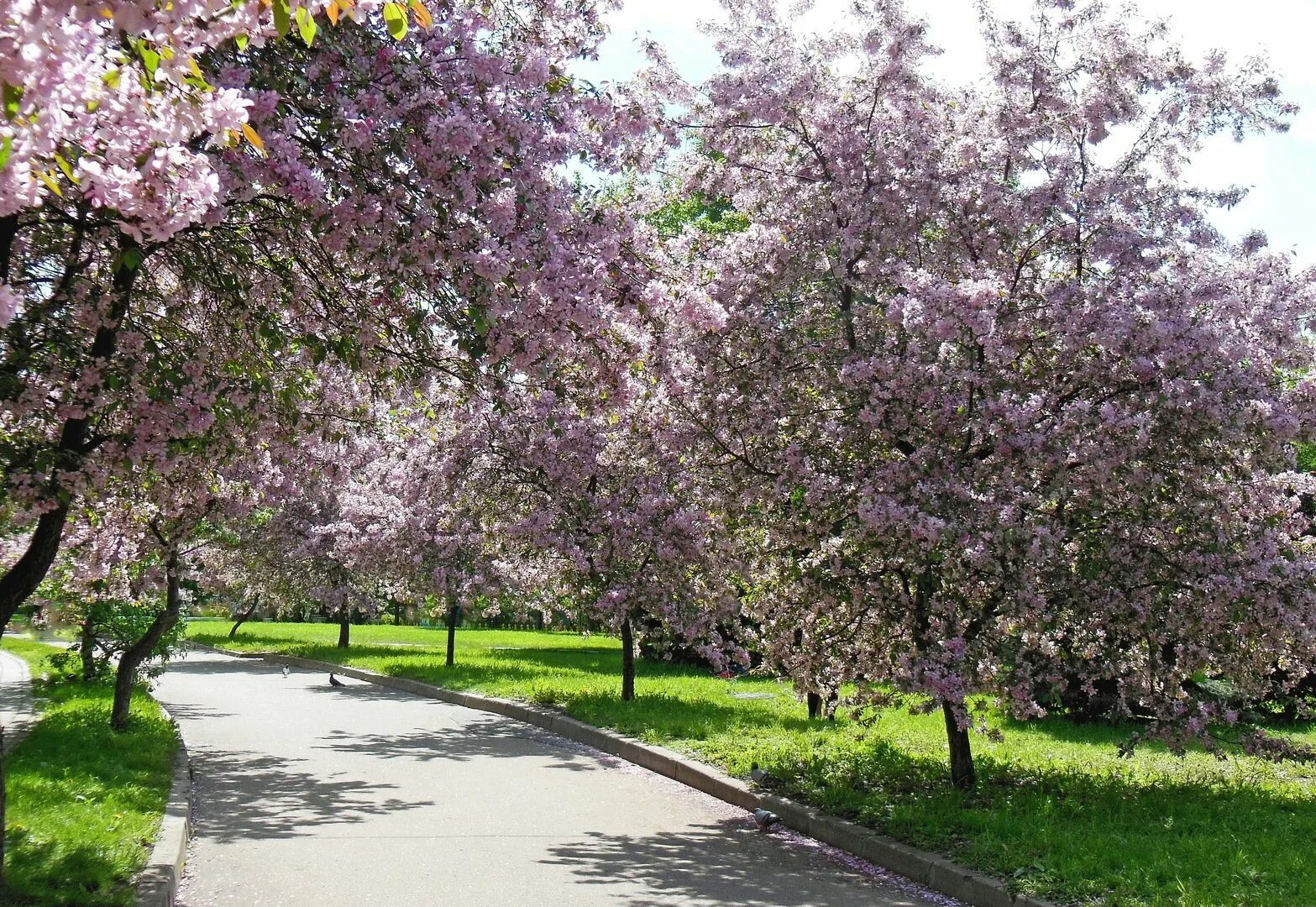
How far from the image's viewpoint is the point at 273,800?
9.81m

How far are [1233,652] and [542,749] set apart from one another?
748cm

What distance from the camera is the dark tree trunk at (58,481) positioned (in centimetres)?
631

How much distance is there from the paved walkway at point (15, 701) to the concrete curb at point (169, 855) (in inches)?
50.5

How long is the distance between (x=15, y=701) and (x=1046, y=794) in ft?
44.9

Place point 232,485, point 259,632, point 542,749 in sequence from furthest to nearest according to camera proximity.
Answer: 1. point 259,632
2. point 542,749
3. point 232,485

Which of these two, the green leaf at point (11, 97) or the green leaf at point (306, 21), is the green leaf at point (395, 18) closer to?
the green leaf at point (306, 21)

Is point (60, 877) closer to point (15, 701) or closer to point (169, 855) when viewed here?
point (169, 855)

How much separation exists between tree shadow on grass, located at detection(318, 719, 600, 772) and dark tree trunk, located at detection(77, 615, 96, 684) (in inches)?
124

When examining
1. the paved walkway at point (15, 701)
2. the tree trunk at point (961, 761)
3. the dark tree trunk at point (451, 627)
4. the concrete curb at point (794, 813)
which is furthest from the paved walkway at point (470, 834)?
the dark tree trunk at point (451, 627)

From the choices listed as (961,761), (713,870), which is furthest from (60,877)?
(961,761)

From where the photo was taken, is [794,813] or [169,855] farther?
[794,813]

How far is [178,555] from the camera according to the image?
1209 cm

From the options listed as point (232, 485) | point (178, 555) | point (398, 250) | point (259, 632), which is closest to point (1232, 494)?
point (398, 250)

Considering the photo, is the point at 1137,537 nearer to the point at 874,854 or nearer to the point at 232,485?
the point at 874,854
